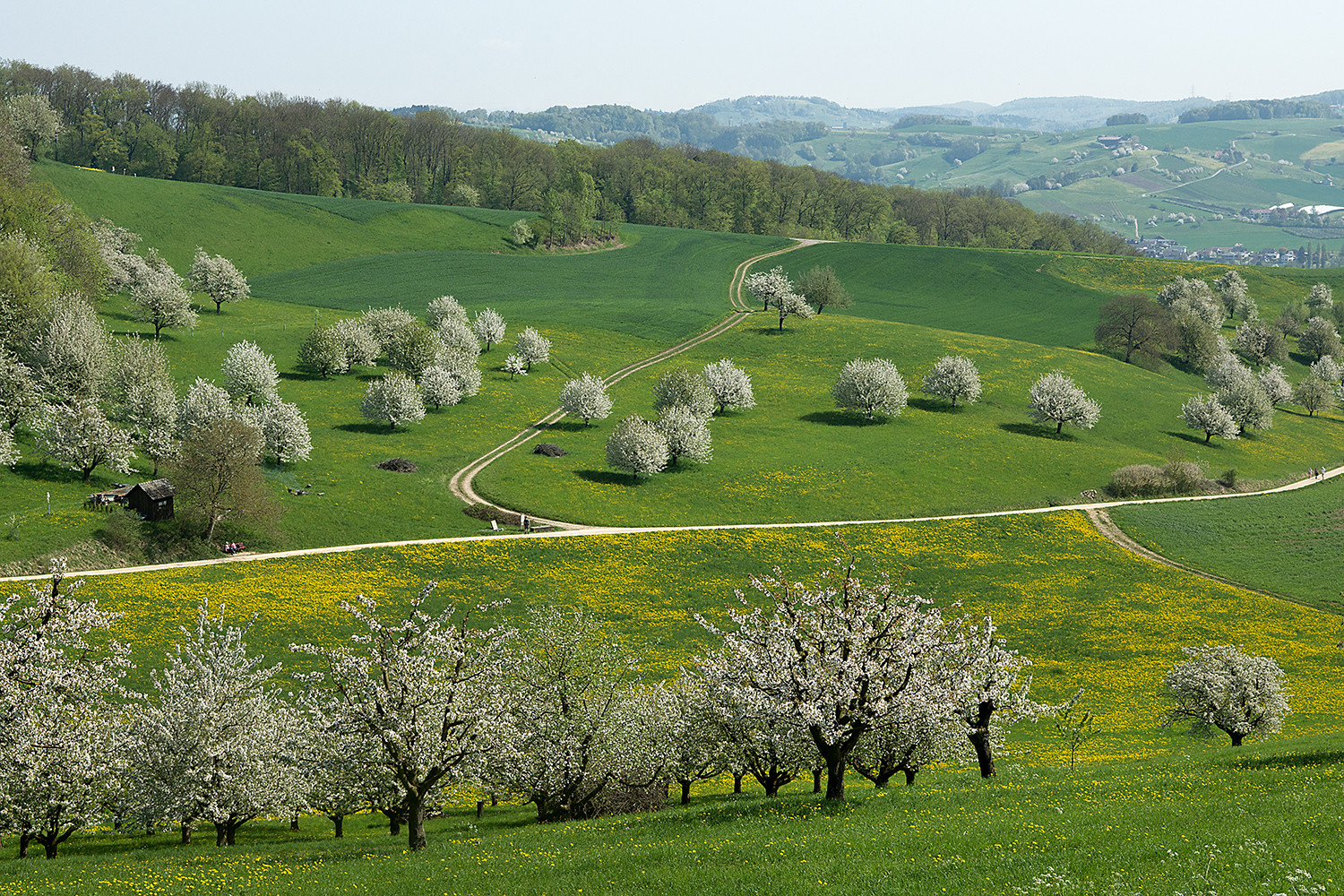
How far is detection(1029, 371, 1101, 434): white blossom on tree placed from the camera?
10381cm

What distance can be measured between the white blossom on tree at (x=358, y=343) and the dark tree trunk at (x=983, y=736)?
89.1 m

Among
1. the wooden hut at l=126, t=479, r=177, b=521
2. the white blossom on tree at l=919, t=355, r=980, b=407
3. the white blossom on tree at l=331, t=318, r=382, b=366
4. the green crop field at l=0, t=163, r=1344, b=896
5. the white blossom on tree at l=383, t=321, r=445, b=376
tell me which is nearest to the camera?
the green crop field at l=0, t=163, r=1344, b=896

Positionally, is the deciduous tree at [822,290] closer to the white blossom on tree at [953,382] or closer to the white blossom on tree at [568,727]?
the white blossom on tree at [953,382]

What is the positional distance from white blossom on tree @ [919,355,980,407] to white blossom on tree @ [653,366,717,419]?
28.8 metres

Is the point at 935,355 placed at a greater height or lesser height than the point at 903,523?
greater

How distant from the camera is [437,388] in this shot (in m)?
99.2

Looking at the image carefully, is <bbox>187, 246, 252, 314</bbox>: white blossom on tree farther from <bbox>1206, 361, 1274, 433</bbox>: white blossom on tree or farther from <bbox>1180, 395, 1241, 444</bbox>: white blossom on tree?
<bbox>1206, 361, 1274, 433</bbox>: white blossom on tree

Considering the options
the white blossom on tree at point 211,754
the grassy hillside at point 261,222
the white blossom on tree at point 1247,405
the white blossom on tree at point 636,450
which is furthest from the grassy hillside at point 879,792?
the grassy hillside at point 261,222

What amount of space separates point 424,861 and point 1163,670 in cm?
4380

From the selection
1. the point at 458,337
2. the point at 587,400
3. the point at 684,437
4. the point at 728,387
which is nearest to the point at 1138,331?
the point at 728,387

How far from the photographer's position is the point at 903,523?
75.3 meters

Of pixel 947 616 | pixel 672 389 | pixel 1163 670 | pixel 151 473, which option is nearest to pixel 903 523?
pixel 947 616

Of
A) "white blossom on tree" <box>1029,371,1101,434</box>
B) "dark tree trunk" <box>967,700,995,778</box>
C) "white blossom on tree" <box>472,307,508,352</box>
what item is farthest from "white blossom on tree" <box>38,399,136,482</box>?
"white blossom on tree" <box>1029,371,1101,434</box>

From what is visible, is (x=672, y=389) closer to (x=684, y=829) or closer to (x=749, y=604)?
(x=749, y=604)
